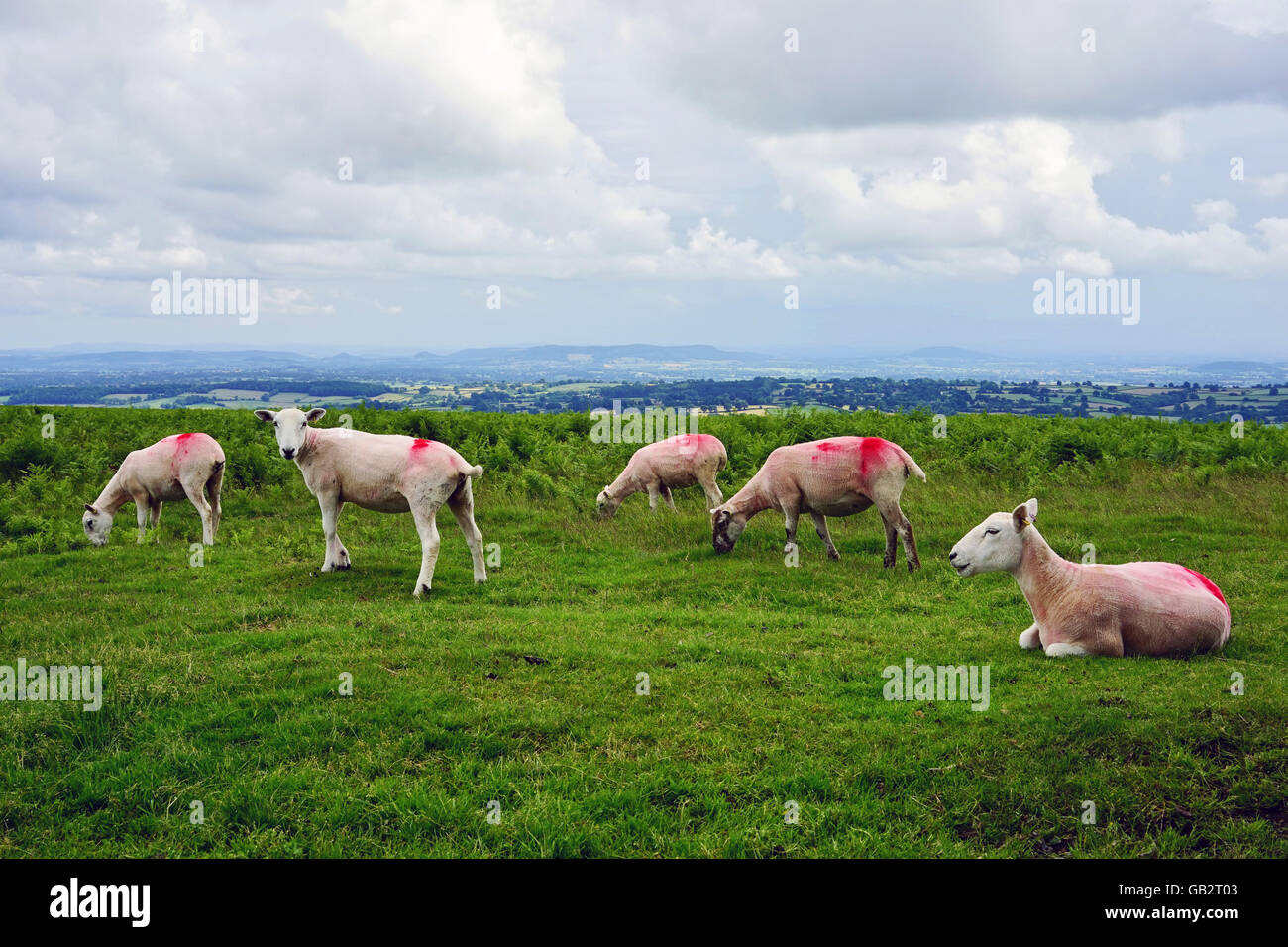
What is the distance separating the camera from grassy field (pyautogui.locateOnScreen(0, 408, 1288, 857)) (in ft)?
19.7

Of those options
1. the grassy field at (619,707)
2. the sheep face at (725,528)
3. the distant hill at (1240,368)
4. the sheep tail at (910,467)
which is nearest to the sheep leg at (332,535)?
the grassy field at (619,707)

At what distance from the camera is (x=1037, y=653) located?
9.22 metres

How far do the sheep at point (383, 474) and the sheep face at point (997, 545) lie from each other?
21.9 feet

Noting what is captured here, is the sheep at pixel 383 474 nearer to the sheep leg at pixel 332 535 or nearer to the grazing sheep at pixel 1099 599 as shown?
the sheep leg at pixel 332 535

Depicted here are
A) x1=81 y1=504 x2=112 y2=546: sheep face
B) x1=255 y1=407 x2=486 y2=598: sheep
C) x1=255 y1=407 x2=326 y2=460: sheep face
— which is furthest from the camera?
x1=81 y1=504 x2=112 y2=546: sheep face

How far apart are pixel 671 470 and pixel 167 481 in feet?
32.9

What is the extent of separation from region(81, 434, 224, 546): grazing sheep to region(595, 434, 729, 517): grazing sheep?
25.1 feet

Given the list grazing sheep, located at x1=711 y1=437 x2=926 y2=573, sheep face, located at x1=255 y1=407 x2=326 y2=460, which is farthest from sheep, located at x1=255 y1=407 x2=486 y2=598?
grazing sheep, located at x1=711 y1=437 x2=926 y2=573

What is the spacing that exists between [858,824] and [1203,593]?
552 centimetres

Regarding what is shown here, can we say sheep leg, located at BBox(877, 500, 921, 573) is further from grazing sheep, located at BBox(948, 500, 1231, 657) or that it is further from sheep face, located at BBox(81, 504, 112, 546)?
sheep face, located at BBox(81, 504, 112, 546)

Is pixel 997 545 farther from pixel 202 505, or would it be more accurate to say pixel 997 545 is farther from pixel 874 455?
pixel 202 505

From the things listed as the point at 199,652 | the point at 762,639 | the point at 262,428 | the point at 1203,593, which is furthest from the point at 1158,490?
the point at 262,428

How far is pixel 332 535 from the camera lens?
13.1 metres

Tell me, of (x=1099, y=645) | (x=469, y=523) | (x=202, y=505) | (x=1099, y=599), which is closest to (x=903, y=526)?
(x=1099, y=599)
